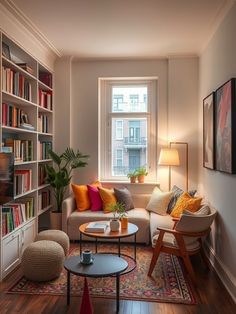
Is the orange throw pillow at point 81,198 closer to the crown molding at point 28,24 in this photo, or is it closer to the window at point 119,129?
the window at point 119,129

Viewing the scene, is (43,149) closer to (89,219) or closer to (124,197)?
(89,219)

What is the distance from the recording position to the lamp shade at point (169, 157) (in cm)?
439

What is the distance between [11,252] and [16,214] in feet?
1.40

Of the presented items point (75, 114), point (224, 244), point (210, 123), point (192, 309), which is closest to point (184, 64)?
point (210, 123)

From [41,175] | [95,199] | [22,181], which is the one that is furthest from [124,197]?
[22,181]

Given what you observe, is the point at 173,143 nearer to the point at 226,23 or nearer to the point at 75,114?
the point at 75,114

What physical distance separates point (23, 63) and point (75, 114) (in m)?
1.30

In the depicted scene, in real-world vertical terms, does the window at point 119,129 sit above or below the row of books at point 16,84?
below

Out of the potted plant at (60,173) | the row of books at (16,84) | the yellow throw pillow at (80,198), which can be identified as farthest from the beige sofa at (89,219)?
the row of books at (16,84)

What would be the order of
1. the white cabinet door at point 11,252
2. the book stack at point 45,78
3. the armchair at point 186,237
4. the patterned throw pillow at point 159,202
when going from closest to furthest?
1. the armchair at point 186,237
2. the white cabinet door at point 11,252
3. the patterned throw pillow at point 159,202
4. the book stack at point 45,78

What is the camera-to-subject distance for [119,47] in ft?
14.1

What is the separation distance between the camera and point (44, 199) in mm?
4488

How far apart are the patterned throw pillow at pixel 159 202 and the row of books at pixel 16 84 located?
7.59 feet

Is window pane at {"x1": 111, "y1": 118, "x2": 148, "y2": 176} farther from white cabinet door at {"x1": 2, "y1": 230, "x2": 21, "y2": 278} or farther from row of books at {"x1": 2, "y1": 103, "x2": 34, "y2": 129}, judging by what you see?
white cabinet door at {"x1": 2, "y1": 230, "x2": 21, "y2": 278}
